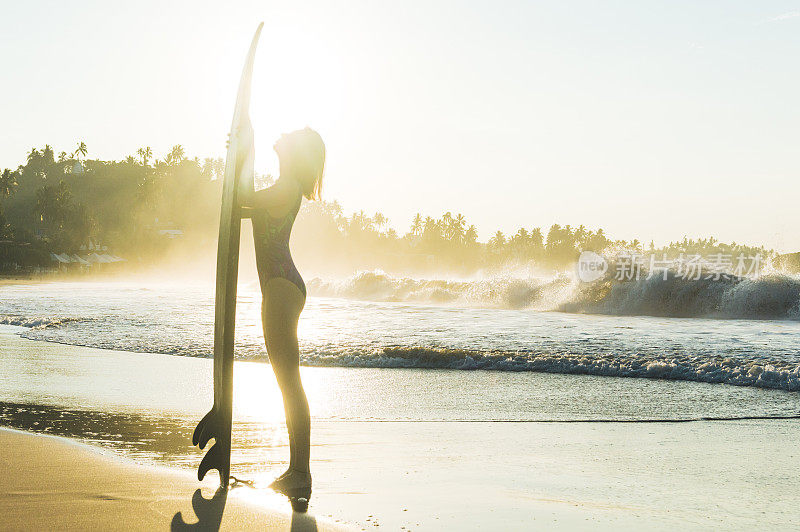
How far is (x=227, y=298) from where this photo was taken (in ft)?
11.4

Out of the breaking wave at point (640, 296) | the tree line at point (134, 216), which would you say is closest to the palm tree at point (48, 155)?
the tree line at point (134, 216)

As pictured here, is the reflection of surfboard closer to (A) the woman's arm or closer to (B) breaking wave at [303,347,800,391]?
(A) the woman's arm

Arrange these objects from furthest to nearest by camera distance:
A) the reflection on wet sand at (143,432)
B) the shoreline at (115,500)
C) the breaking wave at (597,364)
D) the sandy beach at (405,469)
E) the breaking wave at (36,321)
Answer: the breaking wave at (36,321) < the breaking wave at (597,364) < the reflection on wet sand at (143,432) < the sandy beach at (405,469) < the shoreline at (115,500)

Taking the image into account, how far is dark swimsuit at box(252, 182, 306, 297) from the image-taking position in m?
3.47

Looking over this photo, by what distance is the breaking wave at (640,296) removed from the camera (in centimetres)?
2333

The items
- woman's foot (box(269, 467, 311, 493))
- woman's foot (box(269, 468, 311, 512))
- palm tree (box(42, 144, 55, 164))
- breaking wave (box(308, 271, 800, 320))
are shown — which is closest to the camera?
woman's foot (box(269, 468, 311, 512))

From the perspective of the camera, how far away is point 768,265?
28.5m

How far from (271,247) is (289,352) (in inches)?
20.0

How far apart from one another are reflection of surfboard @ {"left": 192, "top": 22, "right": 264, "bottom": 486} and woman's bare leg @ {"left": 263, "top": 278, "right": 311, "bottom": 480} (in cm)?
18

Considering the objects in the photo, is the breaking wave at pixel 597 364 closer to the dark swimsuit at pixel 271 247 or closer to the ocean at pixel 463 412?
the ocean at pixel 463 412

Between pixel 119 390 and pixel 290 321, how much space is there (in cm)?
415

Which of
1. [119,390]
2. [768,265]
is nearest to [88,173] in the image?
[768,265]

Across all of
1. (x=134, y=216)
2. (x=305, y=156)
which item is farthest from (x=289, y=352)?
(x=134, y=216)

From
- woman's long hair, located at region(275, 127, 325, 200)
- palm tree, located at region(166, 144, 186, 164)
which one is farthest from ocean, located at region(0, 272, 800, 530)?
palm tree, located at region(166, 144, 186, 164)
